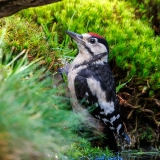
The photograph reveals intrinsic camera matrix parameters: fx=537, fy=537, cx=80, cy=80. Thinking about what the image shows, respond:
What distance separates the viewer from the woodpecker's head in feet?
19.3

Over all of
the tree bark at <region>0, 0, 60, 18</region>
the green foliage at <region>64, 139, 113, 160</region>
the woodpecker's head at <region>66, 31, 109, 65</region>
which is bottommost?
the green foliage at <region>64, 139, 113, 160</region>

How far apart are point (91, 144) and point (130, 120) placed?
0.83 meters

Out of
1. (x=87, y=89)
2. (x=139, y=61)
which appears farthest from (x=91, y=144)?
(x=139, y=61)

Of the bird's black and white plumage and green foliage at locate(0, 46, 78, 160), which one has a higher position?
green foliage at locate(0, 46, 78, 160)

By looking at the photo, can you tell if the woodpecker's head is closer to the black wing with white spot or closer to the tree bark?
the black wing with white spot

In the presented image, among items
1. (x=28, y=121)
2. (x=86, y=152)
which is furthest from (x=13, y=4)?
(x=86, y=152)

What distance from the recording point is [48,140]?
3.12 m

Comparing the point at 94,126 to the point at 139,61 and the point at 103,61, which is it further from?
the point at 139,61

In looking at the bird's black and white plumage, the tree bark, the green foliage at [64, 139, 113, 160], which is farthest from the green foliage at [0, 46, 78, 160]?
the bird's black and white plumage

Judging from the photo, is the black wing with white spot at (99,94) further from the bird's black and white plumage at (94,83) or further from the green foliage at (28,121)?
the green foliage at (28,121)

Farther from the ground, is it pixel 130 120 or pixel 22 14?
pixel 22 14

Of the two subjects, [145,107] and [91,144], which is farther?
[145,107]

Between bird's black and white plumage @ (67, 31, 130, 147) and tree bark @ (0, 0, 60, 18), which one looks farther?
bird's black and white plumage @ (67, 31, 130, 147)

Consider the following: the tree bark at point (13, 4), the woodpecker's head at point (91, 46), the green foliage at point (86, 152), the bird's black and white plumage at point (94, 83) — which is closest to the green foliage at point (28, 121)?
the tree bark at point (13, 4)
